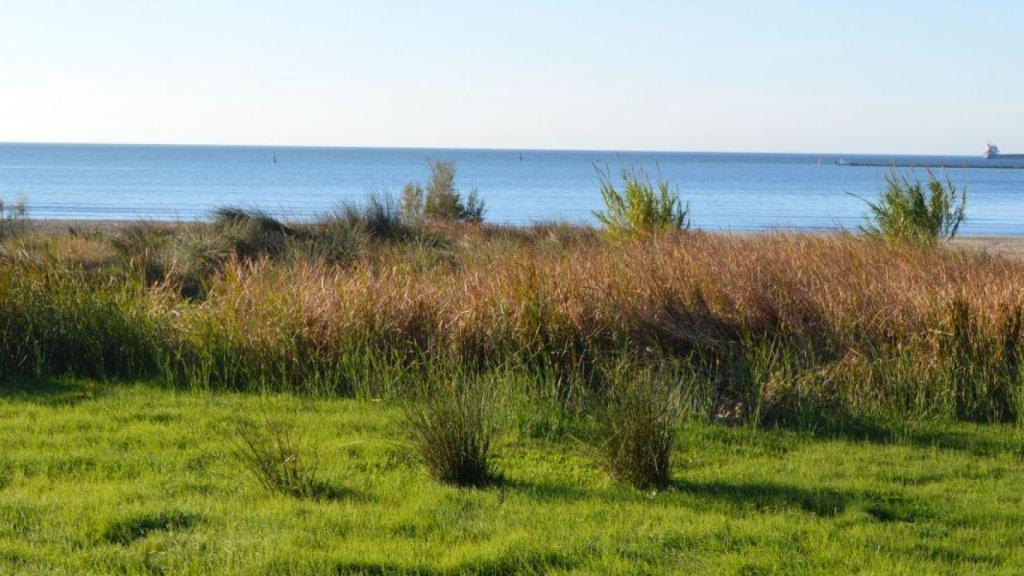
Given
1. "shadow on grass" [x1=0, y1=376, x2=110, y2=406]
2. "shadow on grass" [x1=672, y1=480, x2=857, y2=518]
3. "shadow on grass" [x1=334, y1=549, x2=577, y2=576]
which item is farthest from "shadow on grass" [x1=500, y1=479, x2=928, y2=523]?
"shadow on grass" [x1=0, y1=376, x2=110, y2=406]

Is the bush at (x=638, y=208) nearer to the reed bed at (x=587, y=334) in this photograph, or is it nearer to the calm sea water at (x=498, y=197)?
the reed bed at (x=587, y=334)

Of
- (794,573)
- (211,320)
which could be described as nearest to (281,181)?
(211,320)

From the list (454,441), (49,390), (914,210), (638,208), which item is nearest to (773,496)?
(454,441)

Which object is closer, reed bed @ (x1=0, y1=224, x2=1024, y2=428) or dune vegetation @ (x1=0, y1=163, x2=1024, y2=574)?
dune vegetation @ (x1=0, y1=163, x2=1024, y2=574)

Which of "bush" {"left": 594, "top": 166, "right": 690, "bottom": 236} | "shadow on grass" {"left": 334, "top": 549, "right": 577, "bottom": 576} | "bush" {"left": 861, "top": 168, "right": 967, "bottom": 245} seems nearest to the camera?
"shadow on grass" {"left": 334, "top": 549, "right": 577, "bottom": 576}

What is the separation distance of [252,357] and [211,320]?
26.4 inches

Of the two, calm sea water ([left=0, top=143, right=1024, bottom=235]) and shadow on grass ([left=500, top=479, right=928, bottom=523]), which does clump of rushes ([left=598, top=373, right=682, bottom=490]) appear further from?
calm sea water ([left=0, top=143, right=1024, bottom=235])

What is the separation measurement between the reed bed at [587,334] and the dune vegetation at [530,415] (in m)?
0.03

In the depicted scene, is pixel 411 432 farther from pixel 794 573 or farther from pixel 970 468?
pixel 970 468

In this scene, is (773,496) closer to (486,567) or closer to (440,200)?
(486,567)

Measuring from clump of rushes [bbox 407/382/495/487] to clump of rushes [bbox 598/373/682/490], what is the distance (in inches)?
28.7

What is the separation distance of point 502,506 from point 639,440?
92 centimetres

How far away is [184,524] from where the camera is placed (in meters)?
5.85

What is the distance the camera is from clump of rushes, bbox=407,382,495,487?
21.8 feet
